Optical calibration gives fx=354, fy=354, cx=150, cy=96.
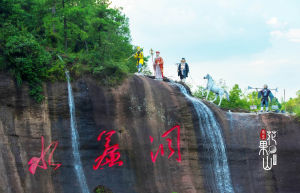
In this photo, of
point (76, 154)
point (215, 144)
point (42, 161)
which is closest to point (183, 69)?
point (215, 144)

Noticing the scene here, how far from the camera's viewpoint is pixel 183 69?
13406 millimetres

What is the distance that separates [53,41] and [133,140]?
5.17m

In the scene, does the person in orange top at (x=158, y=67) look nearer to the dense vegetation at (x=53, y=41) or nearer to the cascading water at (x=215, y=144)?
the dense vegetation at (x=53, y=41)

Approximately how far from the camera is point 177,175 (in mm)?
11297

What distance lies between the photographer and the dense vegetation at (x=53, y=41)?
10.5 metres

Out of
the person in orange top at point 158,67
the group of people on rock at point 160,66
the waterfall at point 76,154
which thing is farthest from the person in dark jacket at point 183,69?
the waterfall at point 76,154

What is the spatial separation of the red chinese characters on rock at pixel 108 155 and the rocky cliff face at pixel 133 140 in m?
0.11

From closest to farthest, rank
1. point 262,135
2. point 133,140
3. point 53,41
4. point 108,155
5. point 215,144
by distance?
point 108,155 < point 133,140 < point 215,144 < point 262,135 < point 53,41

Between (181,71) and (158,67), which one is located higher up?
(158,67)

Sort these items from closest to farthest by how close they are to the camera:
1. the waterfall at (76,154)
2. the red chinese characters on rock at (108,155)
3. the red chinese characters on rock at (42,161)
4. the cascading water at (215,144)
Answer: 1. the red chinese characters on rock at (42,161)
2. the waterfall at (76,154)
3. the red chinese characters on rock at (108,155)
4. the cascading water at (215,144)

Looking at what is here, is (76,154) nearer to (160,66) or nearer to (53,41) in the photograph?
(160,66)

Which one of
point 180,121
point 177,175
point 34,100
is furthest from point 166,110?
point 34,100

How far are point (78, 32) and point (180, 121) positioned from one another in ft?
16.1

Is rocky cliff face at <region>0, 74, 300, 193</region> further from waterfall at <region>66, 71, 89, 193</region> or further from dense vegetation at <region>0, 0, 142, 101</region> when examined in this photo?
dense vegetation at <region>0, 0, 142, 101</region>
